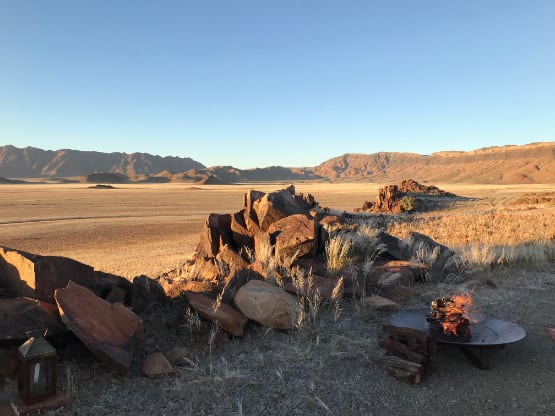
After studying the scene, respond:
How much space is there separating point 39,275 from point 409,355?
360 cm

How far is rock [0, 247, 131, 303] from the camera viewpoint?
4496 mm

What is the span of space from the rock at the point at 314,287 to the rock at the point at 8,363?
3034 millimetres

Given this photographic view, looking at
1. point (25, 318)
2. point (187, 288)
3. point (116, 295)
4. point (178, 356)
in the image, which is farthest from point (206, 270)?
point (25, 318)

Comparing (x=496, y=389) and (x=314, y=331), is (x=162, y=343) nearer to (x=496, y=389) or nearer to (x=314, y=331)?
(x=314, y=331)

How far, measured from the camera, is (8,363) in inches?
151

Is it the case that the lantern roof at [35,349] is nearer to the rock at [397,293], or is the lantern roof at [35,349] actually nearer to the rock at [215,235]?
the rock at [397,293]

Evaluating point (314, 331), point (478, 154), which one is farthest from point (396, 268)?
point (478, 154)

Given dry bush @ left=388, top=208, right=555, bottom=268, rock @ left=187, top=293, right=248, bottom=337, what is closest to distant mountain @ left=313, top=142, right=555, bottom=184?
dry bush @ left=388, top=208, right=555, bottom=268

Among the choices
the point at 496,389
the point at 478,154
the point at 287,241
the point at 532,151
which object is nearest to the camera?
the point at 496,389

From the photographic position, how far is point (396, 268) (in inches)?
283

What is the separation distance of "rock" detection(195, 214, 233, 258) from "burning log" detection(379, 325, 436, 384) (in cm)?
556

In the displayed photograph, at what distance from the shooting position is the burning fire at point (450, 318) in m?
4.58

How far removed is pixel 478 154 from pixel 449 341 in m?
194

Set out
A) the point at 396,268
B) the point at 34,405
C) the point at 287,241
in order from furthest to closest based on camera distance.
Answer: the point at 287,241
the point at 396,268
the point at 34,405
